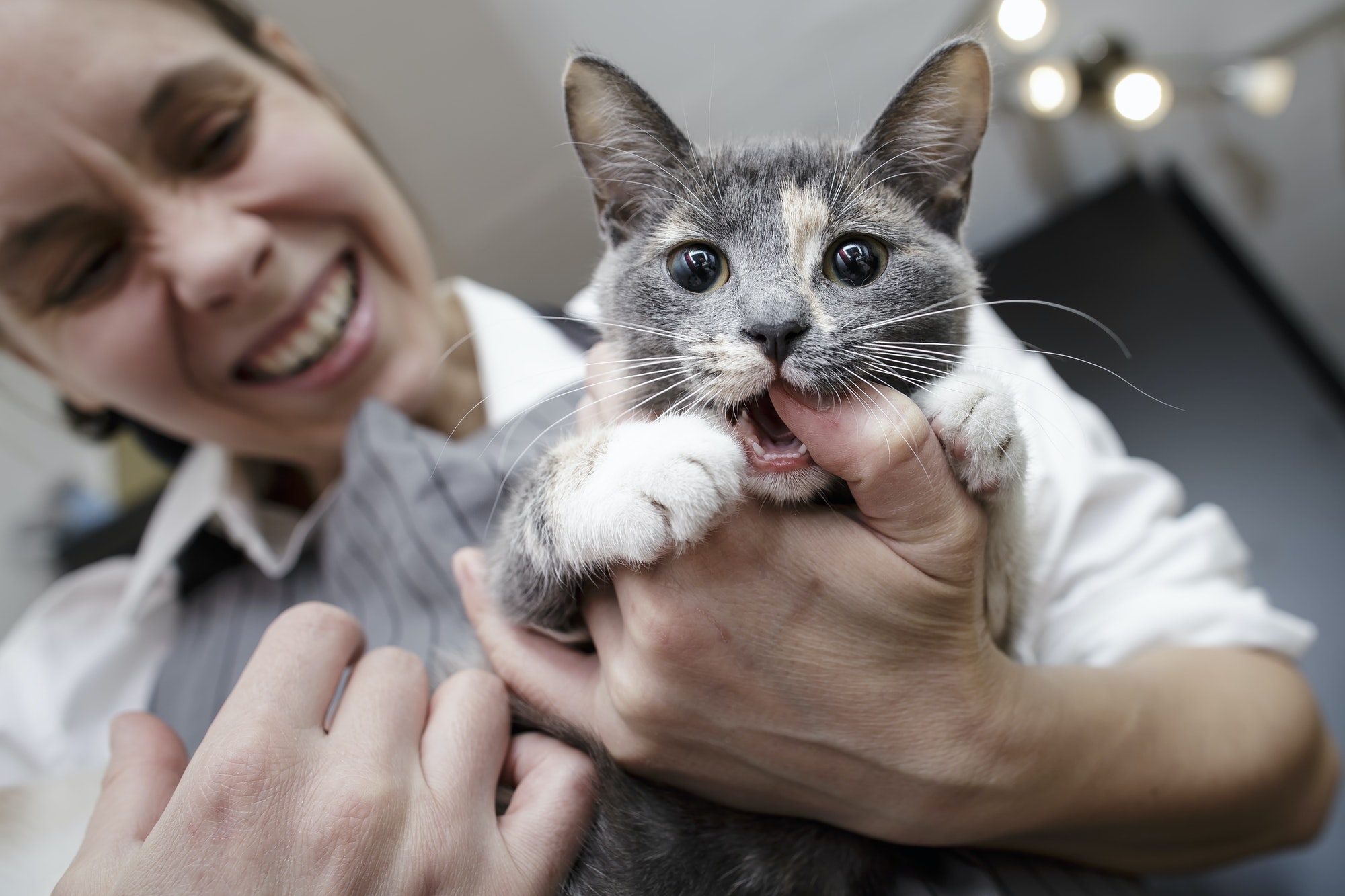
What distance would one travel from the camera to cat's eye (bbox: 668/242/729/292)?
0.83 metres

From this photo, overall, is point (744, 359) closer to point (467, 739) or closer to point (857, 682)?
point (857, 682)

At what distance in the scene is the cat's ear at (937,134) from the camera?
2.81 feet

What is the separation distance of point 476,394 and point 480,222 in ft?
2.42

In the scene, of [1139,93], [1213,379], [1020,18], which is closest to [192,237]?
[1020,18]

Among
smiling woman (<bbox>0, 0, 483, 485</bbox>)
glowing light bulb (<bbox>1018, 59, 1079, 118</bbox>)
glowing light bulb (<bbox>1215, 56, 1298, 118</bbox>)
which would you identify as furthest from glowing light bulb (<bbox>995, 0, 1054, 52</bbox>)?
smiling woman (<bbox>0, 0, 483, 485</bbox>)

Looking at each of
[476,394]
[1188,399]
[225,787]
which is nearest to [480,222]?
[476,394]

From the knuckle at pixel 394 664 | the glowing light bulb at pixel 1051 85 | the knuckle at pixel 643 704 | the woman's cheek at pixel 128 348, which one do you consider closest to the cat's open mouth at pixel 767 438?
the knuckle at pixel 643 704

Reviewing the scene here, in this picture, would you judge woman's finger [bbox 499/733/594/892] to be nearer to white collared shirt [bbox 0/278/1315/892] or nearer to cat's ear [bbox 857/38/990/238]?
white collared shirt [bbox 0/278/1315/892]

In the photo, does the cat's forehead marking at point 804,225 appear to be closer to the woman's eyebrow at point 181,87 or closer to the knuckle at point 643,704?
the knuckle at point 643,704

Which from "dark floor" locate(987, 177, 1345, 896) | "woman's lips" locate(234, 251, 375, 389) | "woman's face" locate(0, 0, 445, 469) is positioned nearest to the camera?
"woman's face" locate(0, 0, 445, 469)

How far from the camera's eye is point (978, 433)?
75 centimetres

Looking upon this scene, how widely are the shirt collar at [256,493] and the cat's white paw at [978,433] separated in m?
0.73

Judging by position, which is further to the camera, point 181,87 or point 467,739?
point 181,87

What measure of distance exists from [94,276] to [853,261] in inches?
50.3
